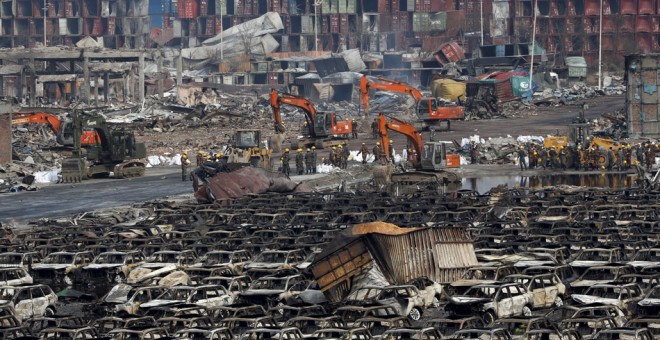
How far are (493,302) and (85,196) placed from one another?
33385 millimetres

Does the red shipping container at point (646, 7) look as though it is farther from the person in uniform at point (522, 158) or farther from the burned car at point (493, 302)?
the burned car at point (493, 302)

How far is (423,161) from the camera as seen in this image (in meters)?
59.1

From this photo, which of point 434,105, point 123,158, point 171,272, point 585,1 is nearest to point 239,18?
point 585,1

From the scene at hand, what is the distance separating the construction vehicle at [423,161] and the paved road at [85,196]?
8708 mm

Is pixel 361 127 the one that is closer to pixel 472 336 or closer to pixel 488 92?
pixel 488 92

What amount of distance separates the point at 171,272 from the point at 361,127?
2183 inches

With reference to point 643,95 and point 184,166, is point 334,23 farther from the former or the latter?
point 184,166

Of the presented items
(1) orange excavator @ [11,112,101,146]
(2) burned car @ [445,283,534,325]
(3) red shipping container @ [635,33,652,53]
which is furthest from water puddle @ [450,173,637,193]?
(3) red shipping container @ [635,33,652,53]

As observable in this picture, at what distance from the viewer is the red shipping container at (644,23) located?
129375 millimetres

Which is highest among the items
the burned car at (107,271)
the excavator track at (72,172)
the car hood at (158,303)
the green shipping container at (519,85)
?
the green shipping container at (519,85)

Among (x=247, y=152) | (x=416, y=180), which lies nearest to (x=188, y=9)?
(x=247, y=152)

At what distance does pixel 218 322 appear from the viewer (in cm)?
2497

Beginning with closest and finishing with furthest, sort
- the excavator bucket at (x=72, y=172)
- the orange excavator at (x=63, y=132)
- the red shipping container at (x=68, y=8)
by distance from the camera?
the excavator bucket at (x=72, y=172)
the orange excavator at (x=63, y=132)
the red shipping container at (x=68, y=8)

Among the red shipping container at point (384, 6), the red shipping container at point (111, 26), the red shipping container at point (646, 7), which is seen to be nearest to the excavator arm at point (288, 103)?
the red shipping container at point (646, 7)
